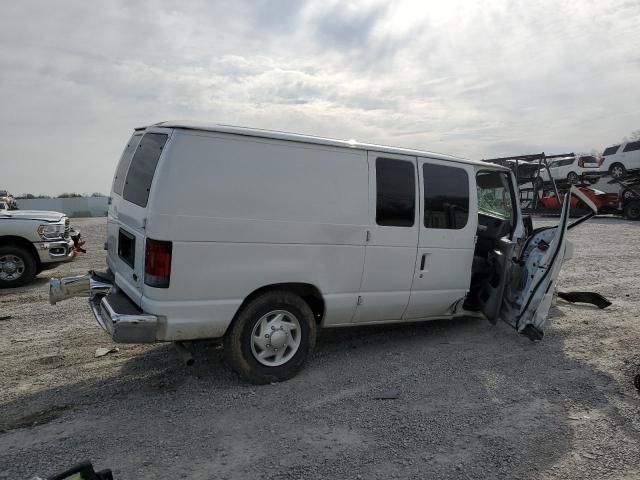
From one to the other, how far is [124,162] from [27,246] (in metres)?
4.46

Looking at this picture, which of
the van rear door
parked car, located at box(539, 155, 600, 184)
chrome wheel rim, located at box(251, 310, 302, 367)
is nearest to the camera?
the van rear door

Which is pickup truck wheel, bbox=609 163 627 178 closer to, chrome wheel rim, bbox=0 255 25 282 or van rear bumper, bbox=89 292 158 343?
chrome wheel rim, bbox=0 255 25 282

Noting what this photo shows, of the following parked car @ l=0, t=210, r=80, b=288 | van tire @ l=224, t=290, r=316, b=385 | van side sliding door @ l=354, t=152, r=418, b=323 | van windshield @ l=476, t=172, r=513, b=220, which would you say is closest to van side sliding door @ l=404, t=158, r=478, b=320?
van side sliding door @ l=354, t=152, r=418, b=323

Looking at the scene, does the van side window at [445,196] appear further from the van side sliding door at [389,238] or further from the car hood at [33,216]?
the car hood at [33,216]

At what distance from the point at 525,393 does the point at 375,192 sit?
7.14 feet

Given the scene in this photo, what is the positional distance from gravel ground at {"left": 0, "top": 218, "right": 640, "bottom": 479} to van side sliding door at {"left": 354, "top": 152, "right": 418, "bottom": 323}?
595mm

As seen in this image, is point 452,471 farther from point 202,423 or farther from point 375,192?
point 375,192

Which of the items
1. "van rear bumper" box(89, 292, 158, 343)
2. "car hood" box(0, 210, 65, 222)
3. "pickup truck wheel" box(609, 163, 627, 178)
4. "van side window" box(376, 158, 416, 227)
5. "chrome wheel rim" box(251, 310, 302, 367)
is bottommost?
"chrome wheel rim" box(251, 310, 302, 367)

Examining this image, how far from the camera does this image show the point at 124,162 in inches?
189

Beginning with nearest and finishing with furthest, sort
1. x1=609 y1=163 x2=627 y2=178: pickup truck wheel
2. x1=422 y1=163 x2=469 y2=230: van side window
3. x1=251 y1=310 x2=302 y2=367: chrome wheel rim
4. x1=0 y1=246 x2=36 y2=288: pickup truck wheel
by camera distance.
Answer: x1=251 y1=310 x2=302 y2=367: chrome wheel rim < x1=422 y1=163 x2=469 y2=230: van side window < x1=0 y1=246 x2=36 y2=288: pickup truck wheel < x1=609 y1=163 x2=627 y2=178: pickup truck wheel

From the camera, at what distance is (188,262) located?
372 centimetres

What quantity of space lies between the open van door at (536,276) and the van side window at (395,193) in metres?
1.52

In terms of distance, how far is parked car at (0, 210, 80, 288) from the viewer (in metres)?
7.89

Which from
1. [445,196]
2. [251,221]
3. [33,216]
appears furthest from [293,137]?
[33,216]
